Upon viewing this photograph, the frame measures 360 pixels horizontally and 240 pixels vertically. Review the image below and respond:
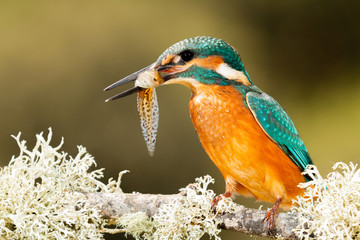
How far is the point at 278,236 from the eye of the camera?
1.33 m

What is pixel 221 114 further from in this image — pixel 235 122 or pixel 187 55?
pixel 187 55

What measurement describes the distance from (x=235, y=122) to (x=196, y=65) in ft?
0.67

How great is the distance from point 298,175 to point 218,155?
0.83 ft

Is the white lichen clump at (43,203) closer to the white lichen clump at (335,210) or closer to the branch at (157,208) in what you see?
the branch at (157,208)

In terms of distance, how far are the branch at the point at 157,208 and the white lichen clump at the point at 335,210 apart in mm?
82

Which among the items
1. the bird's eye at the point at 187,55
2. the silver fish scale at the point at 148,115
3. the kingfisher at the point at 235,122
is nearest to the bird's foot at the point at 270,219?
the kingfisher at the point at 235,122

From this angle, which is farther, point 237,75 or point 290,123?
point 290,123

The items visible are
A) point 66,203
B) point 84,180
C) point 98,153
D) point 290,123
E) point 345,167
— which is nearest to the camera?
point 345,167

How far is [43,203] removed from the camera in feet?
4.50

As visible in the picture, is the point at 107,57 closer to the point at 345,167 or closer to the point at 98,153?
the point at 98,153

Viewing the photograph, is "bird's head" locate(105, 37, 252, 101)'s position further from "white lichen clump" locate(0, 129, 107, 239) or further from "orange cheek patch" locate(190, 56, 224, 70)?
"white lichen clump" locate(0, 129, 107, 239)

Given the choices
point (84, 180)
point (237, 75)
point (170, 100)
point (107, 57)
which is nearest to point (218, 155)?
point (237, 75)

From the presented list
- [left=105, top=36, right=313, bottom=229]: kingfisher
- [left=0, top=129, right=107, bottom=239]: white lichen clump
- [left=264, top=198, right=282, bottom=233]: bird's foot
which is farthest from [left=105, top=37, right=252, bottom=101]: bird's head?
[left=264, top=198, right=282, bottom=233]: bird's foot

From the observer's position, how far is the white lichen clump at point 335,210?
1199 millimetres
